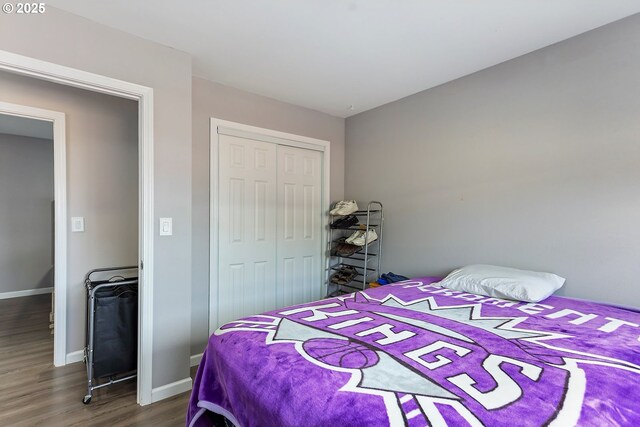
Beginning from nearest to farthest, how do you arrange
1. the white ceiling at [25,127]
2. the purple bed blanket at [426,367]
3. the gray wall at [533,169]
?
1. the purple bed blanket at [426,367]
2. the gray wall at [533,169]
3. the white ceiling at [25,127]

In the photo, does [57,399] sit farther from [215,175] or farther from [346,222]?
[346,222]

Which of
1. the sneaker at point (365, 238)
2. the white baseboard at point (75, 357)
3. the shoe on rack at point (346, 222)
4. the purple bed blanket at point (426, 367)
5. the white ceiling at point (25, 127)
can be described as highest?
the white ceiling at point (25, 127)

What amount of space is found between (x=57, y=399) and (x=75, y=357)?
62cm

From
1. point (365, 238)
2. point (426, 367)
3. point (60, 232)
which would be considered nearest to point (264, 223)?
point (365, 238)

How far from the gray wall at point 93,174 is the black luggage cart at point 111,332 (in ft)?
1.67

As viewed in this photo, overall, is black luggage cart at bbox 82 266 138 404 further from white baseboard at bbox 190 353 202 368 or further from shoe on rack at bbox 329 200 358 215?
shoe on rack at bbox 329 200 358 215

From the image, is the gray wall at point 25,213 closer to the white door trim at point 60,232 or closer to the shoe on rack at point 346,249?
the white door trim at point 60,232

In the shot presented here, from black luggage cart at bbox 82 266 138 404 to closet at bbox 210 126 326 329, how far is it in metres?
0.66

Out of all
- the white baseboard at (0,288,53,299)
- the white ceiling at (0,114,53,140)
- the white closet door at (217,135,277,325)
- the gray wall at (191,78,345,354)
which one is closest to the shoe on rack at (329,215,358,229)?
the white closet door at (217,135,277,325)

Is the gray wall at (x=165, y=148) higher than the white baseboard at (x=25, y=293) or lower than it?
higher

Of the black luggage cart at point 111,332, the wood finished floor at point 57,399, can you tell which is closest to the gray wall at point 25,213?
the wood finished floor at point 57,399

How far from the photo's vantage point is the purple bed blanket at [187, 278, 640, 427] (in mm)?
855

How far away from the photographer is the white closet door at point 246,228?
285 cm

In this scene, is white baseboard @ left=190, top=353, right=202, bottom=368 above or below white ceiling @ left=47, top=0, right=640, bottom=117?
below
